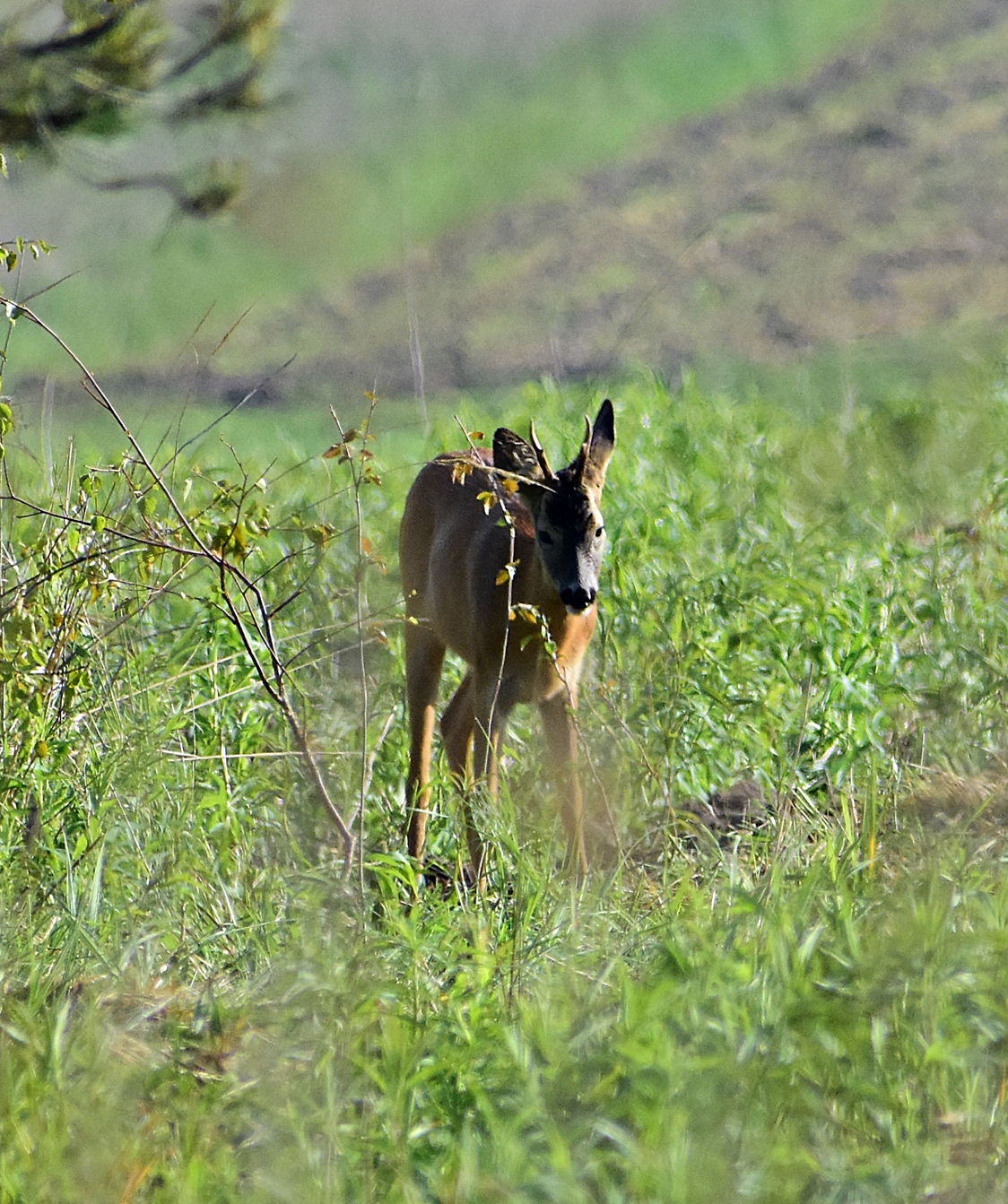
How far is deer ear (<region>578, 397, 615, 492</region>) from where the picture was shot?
4.83m

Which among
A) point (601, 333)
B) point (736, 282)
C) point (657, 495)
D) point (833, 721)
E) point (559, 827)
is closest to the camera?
point (559, 827)

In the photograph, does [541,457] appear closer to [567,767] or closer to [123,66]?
[567,767]

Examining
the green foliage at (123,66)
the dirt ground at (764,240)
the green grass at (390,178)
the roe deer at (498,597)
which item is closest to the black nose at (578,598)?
the roe deer at (498,597)

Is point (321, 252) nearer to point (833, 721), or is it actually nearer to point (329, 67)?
point (329, 67)

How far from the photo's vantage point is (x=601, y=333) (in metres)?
13.9

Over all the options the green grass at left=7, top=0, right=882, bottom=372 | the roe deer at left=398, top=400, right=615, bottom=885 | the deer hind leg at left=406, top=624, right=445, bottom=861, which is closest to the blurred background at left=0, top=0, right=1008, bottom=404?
the green grass at left=7, top=0, right=882, bottom=372

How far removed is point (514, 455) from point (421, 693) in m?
1.12

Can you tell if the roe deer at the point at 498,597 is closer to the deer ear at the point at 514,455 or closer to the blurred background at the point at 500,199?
the deer ear at the point at 514,455

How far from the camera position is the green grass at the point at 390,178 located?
99.9 inches

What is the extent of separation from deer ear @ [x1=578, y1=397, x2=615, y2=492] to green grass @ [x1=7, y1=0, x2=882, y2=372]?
146cm

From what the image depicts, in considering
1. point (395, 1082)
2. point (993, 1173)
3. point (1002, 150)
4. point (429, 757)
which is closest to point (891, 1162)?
point (993, 1173)

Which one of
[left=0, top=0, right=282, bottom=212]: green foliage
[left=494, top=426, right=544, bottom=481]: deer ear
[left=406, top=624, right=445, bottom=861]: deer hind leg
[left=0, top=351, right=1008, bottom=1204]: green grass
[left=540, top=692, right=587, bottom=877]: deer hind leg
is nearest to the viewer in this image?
[left=0, top=351, right=1008, bottom=1204]: green grass

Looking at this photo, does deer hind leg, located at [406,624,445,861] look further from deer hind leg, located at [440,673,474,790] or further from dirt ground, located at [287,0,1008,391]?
dirt ground, located at [287,0,1008,391]

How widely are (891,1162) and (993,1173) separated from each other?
15 cm
